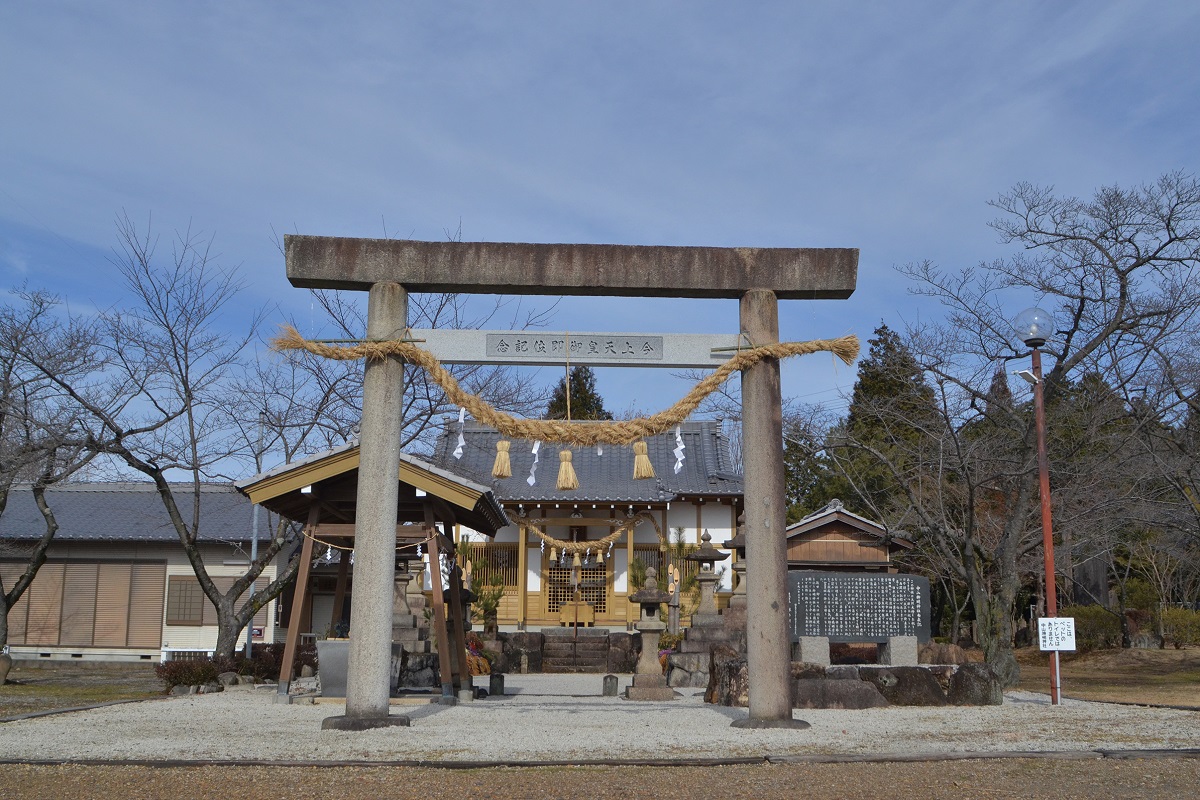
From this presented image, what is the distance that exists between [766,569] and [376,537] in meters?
3.28

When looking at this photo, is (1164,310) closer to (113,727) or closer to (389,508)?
(389,508)

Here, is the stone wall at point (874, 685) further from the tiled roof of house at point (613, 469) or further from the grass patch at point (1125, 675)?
the tiled roof of house at point (613, 469)

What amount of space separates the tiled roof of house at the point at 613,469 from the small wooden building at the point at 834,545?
A: 90.2 inches

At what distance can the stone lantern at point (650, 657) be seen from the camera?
12.9 meters

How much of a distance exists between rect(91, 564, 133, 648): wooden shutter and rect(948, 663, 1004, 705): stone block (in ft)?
72.9

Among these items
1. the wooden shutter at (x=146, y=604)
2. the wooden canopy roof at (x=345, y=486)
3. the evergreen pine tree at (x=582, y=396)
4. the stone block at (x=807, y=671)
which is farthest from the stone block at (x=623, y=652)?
the evergreen pine tree at (x=582, y=396)

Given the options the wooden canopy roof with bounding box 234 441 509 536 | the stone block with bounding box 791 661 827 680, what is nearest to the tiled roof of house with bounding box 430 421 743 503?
the wooden canopy roof with bounding box 234 441 509 536

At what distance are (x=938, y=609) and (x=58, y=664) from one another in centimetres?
2526

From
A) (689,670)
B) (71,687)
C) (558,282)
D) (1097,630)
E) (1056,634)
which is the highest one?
(558,282)

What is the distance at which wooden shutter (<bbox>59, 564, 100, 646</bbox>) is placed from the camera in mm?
25750

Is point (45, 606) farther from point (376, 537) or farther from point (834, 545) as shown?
point (376, 537)

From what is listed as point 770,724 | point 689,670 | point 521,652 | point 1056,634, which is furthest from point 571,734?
point 521,652

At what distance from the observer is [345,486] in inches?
519

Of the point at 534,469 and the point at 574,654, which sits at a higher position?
the point at 534,469
